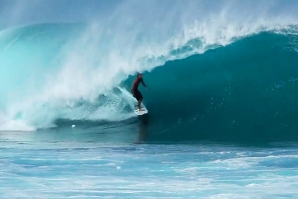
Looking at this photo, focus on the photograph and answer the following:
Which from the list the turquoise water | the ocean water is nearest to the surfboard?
the ocean water

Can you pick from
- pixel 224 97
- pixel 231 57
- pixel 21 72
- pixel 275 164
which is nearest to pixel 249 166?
pixel 275 164

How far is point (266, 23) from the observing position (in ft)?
26.7

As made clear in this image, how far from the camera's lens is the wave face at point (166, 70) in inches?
260

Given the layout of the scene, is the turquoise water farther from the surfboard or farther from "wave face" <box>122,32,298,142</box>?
the surfboard

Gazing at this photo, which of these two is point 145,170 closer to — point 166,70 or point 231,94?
point 231,94

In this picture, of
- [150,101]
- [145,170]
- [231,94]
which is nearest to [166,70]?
[150,101]

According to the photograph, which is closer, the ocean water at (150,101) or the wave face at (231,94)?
the ocean water at (150,101)

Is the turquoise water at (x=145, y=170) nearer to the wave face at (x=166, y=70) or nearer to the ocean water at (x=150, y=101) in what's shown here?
the ocean water at (x=150, y=101)

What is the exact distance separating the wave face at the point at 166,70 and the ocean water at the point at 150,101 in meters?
0.02

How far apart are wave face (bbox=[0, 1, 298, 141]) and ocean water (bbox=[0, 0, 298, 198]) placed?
17 millimetres

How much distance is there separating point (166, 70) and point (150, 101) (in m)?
0.80

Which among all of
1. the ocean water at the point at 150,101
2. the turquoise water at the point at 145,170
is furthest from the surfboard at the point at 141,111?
the turquoise water at the point at 145,170

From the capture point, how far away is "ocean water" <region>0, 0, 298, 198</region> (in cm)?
374

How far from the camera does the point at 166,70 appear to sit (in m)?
7.88
